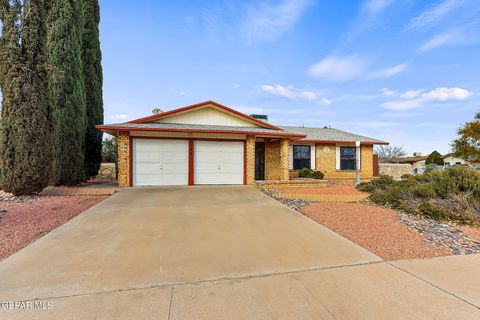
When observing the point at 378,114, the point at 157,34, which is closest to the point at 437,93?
the point at 378,114

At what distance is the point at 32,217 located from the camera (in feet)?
18.8

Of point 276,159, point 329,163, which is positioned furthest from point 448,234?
point 329,163

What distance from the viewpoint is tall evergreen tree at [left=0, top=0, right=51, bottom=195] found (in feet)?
26.2

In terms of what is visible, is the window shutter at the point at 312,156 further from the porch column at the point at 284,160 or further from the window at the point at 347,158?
the porch column at the point at 284,160

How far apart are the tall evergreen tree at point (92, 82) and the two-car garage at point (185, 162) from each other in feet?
14.5

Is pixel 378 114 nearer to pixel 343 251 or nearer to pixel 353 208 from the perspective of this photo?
pixel 353 208

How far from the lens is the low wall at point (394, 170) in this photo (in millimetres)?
19359

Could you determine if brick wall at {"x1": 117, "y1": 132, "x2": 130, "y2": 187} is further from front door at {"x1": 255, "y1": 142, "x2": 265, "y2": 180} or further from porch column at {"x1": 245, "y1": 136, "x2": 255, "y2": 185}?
front door at {"x1": 255, "y1": 142, "x2": 265, "y2": 180}

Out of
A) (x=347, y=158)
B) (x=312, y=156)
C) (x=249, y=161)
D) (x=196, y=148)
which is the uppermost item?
(x=196, y=148)

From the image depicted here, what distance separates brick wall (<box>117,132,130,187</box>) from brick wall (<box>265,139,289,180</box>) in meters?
7.64

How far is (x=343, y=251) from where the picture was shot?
3.86 m

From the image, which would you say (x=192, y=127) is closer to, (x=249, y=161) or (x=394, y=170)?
(x=249, y=161)

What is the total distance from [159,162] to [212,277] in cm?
866

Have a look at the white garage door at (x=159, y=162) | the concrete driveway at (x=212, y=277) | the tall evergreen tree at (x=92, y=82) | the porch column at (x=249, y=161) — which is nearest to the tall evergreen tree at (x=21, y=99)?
the white garage door at (x=159, y=162)
